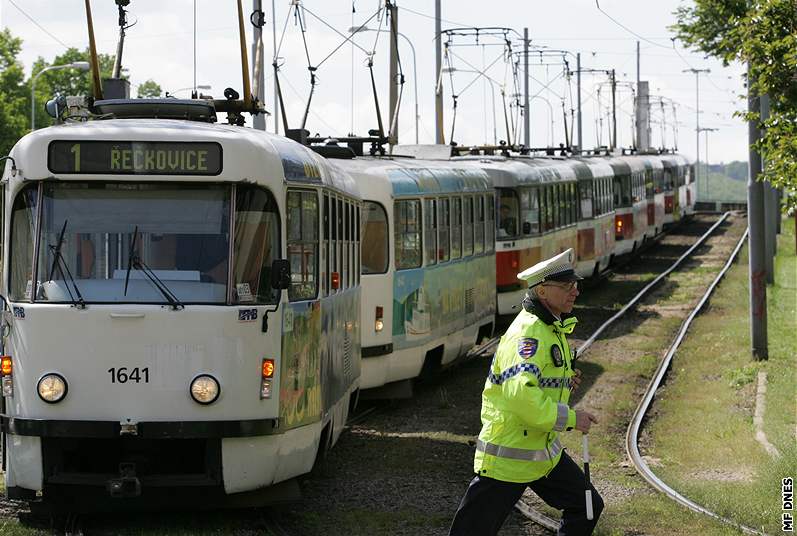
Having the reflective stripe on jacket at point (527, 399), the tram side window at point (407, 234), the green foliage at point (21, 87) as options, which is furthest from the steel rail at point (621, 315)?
the green foliage at point (21, 87)

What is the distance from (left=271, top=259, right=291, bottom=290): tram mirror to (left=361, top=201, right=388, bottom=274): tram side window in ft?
23.3

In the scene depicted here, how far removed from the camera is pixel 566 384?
306 inches

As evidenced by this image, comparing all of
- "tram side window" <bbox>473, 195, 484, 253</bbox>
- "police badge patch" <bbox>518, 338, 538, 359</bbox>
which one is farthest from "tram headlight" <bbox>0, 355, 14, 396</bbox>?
"tram side window" <bbox>473, 195, 484, 253</bbox>

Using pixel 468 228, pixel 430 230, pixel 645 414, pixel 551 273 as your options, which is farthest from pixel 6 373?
pixel 468 228

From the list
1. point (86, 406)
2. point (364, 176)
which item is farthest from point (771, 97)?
point (86, 406)

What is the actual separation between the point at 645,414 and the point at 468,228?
4729 millimetres

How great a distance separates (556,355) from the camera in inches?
300

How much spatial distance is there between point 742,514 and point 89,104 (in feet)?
18.3

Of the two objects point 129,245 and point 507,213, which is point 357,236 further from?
point 507,213

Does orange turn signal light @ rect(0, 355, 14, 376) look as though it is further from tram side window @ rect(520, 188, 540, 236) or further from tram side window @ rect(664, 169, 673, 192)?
tram side window @ rect(664, 169, 673, 192)

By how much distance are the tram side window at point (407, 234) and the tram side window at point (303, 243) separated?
618 centimetres

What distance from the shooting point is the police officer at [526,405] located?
295 inches

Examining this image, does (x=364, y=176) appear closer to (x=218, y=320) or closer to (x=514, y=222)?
(x=218, y=320)

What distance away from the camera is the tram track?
11.5 m
